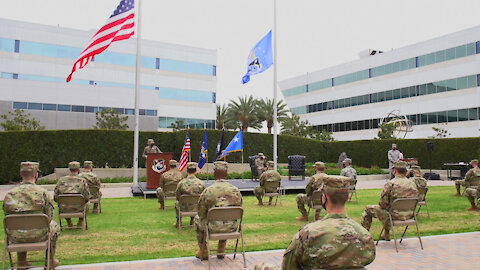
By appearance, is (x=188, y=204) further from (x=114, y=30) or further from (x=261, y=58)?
(x=261, y=58)

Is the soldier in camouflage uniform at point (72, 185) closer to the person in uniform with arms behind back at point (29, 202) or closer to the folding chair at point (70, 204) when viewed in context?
the folding chair at point (70, 204)

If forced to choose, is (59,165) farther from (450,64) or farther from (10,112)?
(450,64)

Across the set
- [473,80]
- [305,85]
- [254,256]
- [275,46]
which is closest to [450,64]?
[473,80]

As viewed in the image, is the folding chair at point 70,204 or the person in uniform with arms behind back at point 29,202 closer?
the person in uniform with arms behind back at point 29,202

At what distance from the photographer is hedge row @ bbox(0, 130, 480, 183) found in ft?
74.4

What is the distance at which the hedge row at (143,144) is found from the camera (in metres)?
22.7

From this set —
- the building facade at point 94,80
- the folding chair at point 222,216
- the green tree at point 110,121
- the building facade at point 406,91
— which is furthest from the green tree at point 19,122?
the building facade at point 406,91

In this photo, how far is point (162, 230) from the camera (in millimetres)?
8781

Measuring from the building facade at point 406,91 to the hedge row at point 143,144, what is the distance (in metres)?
14.8

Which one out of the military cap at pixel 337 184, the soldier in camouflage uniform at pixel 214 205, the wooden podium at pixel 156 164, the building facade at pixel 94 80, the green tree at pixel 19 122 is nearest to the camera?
the military cap at pixel 337 184

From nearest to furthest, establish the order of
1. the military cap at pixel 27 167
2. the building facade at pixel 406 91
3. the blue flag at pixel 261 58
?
the military cap at pixel 27 167 < the blue flag at pixel 261 58 < the building facade at pixel 406 91

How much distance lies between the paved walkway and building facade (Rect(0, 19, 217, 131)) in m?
34.5

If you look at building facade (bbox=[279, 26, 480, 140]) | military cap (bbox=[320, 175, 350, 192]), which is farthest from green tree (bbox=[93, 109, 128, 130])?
building facade (bbox=[279, 26, 480, 140])

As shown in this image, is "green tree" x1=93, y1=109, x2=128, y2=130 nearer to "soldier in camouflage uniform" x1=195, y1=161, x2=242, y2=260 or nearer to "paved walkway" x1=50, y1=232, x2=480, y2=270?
"soldier in camouflage uniform" x1=195, y1=161, x2=242, y2=260
